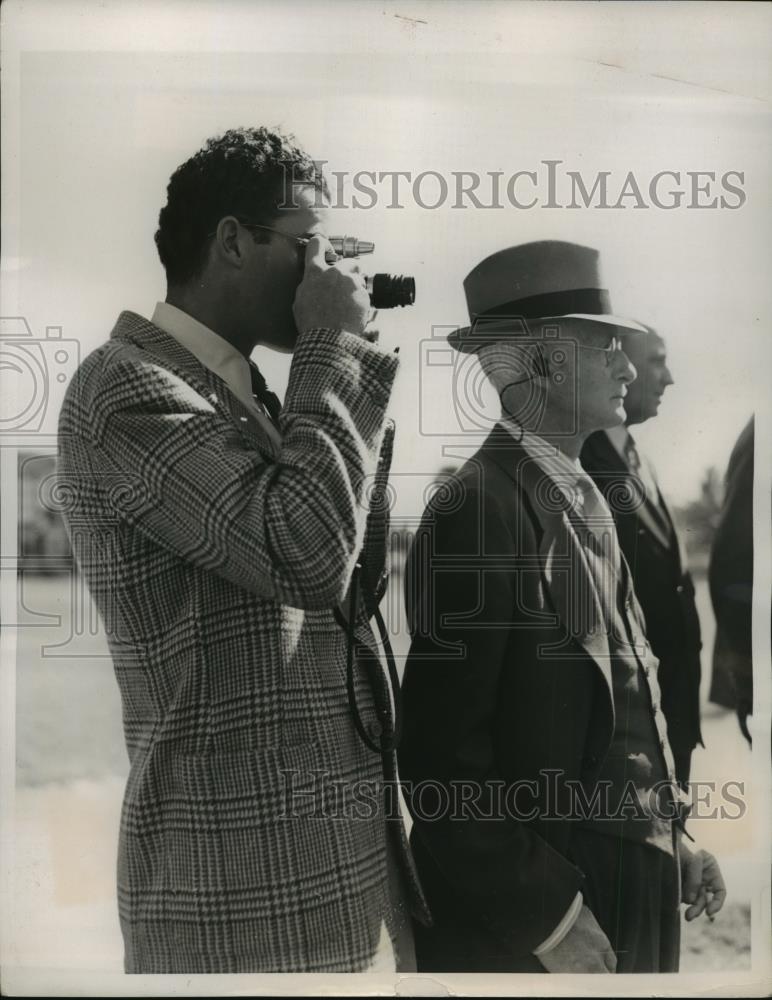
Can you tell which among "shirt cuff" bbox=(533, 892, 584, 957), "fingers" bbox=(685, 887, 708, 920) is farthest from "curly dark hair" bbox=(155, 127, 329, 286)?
"fingers" bbox=(685, 887, 708, 920)

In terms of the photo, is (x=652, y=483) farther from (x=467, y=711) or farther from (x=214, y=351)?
(x=214, y=351)

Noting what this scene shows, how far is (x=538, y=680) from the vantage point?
1612mm

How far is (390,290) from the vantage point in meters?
1.58

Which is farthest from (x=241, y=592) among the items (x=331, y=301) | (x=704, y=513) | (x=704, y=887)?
(x=704, y=887)

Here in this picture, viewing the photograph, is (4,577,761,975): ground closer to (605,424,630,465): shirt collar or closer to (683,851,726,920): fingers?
(605,424,630,465): shirt collar

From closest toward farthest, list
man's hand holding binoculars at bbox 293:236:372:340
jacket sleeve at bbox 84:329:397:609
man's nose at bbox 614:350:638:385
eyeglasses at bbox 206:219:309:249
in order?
jacket sleeve at bbox 84:329:397:609
man's hand holding binoculars at bbox 293:236:372:340
eyeglasses at bbox 206:219:309:249
man's nose at bbox 614:350:638:385

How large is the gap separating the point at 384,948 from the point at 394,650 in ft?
1.43

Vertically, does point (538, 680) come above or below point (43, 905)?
above

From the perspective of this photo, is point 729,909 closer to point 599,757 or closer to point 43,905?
point 599,757

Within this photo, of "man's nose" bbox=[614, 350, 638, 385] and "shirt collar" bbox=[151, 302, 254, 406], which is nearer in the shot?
"shirt collar" bbox=[151, 302, 254, 406]

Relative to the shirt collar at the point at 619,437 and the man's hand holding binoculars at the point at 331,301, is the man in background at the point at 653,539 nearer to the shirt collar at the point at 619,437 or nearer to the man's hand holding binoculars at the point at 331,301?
the shirt collar at the point at 619,437

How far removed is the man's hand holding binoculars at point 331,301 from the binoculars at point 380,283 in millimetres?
93

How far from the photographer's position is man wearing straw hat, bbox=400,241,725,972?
1605 mm

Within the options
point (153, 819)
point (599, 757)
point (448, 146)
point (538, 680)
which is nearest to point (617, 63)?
point (448, 146)
